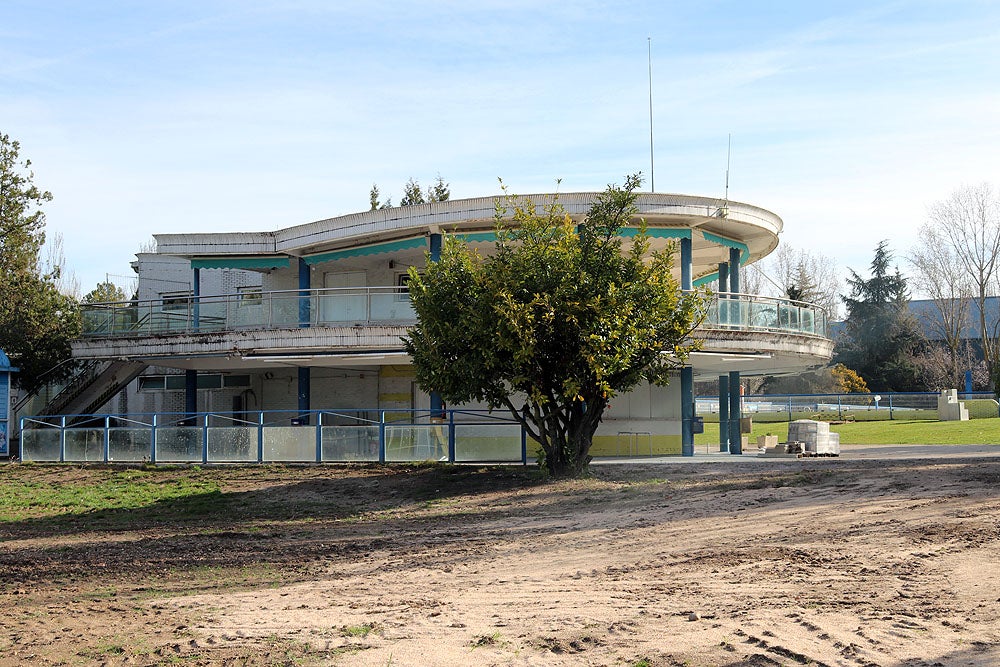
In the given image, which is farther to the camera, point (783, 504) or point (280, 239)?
point (280, 239)

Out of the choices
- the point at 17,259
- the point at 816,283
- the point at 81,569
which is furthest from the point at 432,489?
the point at 816,283

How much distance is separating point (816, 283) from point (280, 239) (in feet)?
191

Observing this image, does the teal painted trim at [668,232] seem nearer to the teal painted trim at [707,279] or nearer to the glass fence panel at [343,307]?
the glass fence panel at [343,307]

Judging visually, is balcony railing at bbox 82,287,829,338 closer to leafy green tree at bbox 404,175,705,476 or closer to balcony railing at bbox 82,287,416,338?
balcony railing at bbox 82,287,416,338

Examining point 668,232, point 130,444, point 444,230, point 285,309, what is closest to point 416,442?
point 285,309

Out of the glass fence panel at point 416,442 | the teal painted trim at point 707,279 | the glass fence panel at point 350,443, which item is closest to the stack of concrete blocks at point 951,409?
the teal painted trim at point 707,279

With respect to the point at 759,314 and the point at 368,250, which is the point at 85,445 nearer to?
the point at 368,250

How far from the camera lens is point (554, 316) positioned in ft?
59.2

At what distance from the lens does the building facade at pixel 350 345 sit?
24922mm

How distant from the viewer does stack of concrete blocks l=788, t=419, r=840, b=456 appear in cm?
2453

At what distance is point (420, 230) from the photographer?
2714 cm

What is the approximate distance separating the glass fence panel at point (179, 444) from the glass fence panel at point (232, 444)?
41 centimetres

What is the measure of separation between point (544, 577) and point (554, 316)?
7460 millimetres

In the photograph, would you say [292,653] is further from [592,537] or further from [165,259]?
[165,259]
